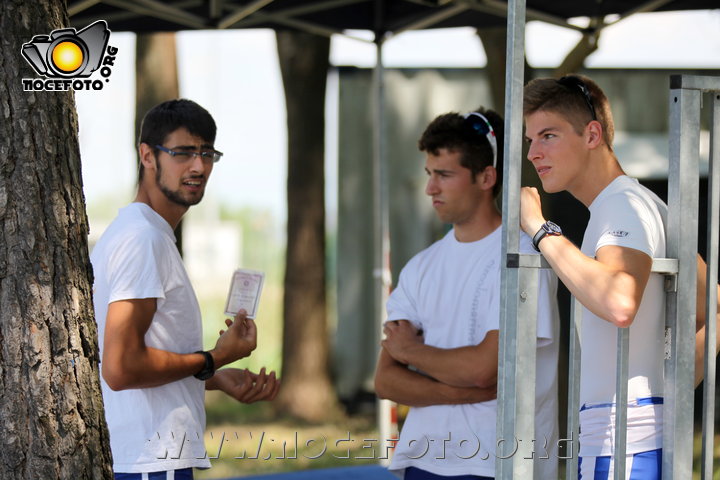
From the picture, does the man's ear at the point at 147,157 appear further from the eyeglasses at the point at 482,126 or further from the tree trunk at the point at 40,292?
the eyeglasses at the point at 482,126

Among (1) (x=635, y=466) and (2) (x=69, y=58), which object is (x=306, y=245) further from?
(1) (x=635, y=466)

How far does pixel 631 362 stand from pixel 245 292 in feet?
4.25

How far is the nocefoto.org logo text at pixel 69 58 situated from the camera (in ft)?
7.82

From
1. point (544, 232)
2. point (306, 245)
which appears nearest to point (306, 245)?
point (306, 245)

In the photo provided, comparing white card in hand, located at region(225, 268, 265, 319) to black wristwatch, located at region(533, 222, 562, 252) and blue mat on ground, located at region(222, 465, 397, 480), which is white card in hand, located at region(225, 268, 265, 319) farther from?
blue mat on ground, located at region(222, 465, 397, 480)

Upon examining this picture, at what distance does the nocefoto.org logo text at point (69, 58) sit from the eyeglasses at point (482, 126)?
1224 mm

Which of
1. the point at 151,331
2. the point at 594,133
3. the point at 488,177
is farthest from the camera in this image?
the point at 488,177

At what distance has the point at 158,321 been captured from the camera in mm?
2812

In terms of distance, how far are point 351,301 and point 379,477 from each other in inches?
150

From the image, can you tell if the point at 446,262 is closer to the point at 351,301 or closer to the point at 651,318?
the point at 651,318

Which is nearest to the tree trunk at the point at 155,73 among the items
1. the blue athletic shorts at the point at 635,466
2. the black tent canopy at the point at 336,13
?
the black tent canopy at the point at 336,13

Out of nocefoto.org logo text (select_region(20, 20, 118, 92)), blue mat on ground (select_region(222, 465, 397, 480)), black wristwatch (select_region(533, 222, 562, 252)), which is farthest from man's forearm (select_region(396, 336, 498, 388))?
blue mat on ground (select_region(222, 465, 397, 480))

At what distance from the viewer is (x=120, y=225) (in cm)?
284

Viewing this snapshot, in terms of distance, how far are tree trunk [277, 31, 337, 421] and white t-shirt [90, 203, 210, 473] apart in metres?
6.13
